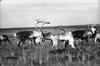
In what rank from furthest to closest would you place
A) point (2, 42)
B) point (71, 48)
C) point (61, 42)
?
point (2, 42), point (61, 42), point (71, 48)

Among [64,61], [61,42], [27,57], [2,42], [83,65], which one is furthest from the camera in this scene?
[2,42]

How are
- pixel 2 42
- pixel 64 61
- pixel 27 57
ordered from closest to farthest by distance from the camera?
pixel 64 61
pixel 27 57
pixel 2 42

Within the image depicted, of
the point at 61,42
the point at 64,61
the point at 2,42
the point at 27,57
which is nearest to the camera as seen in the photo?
the point at 64,61

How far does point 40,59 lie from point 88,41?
3850 millimetres

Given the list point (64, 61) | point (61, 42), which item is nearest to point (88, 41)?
point (61, 42)

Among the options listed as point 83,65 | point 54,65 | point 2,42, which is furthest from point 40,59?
point 2,42

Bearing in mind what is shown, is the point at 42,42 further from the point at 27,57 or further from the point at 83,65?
the point at 83,65

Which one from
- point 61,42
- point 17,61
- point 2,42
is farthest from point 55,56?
point 2,42

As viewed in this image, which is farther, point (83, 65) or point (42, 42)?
point (42, 42)

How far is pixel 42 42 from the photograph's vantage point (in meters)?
11.1

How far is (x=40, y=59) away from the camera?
7609mm

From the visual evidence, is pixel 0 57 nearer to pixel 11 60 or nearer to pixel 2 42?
pixel 11 60

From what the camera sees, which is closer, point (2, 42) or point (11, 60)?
point (11, 60)

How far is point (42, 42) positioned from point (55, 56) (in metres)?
→ 3.08
